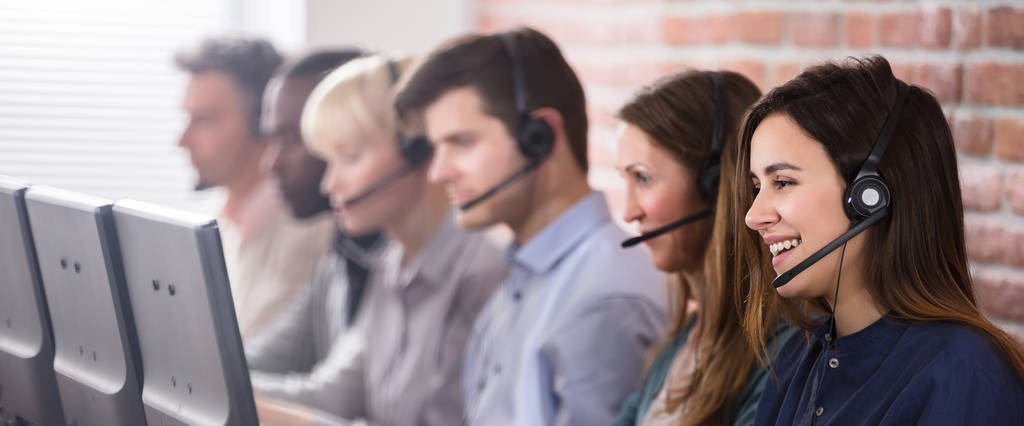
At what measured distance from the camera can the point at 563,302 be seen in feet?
5.77

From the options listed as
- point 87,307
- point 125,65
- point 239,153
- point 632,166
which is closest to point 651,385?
point 632,166

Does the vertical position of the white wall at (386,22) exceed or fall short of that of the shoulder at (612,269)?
it exceeds it

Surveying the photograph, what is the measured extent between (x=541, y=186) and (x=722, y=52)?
0.52 metres

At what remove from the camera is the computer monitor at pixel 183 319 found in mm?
1062

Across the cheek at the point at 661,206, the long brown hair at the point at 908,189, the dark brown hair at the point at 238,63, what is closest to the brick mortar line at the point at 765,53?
the cheek at the point at 661,206

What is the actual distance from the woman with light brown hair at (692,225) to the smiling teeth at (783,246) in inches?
8.0

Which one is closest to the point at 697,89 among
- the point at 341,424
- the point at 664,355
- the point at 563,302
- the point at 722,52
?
the point at 664,355

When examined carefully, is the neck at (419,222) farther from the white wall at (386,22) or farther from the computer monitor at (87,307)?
the white wall at (386,22)

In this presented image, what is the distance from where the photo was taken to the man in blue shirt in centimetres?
178

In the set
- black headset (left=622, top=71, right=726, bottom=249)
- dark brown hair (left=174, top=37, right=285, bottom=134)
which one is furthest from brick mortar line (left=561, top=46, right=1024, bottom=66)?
dark brown hair (left=174, top=37, right=285, bottom=134)

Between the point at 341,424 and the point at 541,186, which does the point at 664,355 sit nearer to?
the point at 541,186

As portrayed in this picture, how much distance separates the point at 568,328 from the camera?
5.41 feet

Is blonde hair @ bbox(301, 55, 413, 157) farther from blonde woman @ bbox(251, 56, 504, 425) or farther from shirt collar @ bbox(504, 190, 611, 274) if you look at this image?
shirt collar @ bbox(504, 190, 611, 274)

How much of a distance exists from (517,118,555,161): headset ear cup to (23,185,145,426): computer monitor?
809mm
